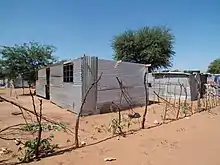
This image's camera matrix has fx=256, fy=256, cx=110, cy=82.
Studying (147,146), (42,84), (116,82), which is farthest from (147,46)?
(147,146)

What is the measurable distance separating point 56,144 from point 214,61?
207ft

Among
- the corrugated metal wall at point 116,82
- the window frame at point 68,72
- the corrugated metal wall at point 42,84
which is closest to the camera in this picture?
the corrugated metal wall at point 116,82

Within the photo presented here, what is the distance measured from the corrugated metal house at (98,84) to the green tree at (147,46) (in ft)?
48.1

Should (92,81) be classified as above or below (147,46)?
below

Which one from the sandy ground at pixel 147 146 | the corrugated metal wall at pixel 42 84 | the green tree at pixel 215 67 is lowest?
the sandy ground at pixel 147 146

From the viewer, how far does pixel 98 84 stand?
12602 mm

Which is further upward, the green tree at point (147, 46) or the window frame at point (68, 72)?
the green tree at point (147, 46)

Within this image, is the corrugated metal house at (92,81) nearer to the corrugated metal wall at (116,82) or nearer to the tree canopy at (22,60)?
the corrugated metal wall at (116,82)

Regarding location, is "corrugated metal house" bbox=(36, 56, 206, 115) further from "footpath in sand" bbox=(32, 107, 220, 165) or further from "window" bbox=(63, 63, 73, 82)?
"footpath in sand" bbox=(32, 107, 220, 165)

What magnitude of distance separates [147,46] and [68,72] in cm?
1809

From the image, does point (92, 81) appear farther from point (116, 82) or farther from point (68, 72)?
point (68, 72)

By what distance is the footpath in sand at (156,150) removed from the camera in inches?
205

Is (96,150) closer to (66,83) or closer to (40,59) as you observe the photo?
(66,83)

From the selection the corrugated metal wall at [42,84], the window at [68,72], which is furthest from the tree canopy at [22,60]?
the window at [68,72]
